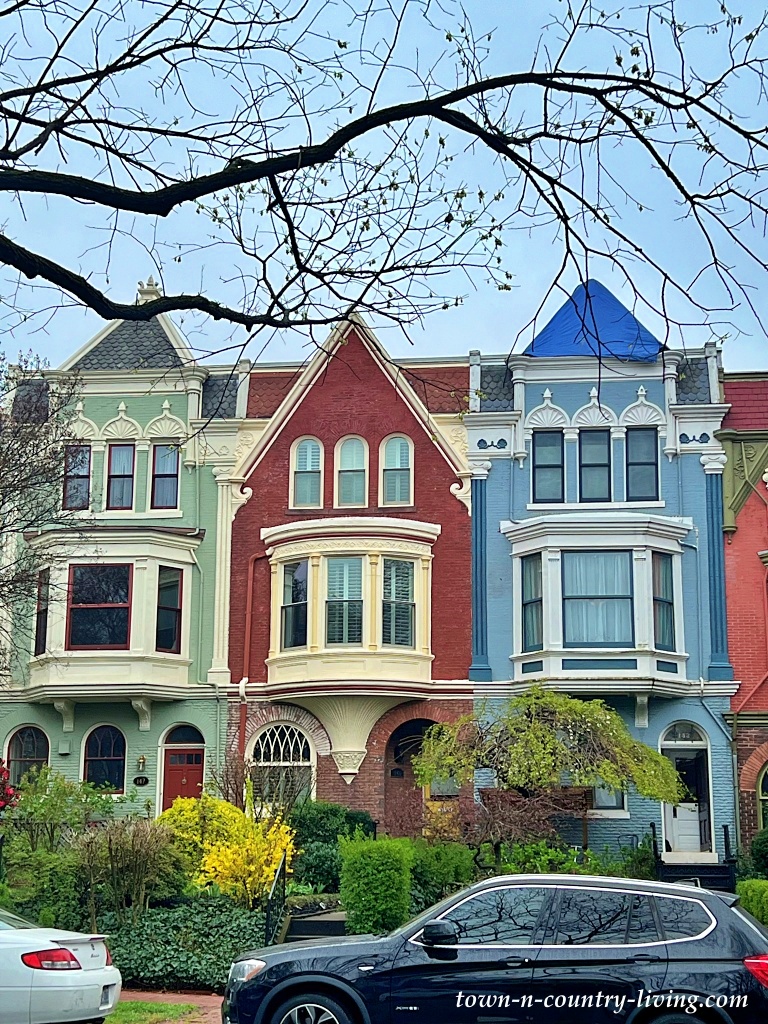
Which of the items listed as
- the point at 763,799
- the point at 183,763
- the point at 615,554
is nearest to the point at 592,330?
the point at 615,554

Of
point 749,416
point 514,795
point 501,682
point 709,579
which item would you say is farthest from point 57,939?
point 749,416

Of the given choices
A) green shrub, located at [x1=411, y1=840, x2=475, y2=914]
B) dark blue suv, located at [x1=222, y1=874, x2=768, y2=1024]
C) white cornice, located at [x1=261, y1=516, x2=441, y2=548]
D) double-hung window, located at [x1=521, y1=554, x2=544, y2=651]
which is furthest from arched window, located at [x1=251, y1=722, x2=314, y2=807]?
dark blue suv, located at [x1=222, y1=874, x2=768, y2=1024]

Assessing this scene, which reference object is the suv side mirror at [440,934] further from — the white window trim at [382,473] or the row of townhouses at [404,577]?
the white window trim at [382,473]

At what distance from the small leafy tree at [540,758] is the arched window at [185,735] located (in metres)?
6.41

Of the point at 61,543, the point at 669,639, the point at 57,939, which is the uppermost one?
the point at 61,543

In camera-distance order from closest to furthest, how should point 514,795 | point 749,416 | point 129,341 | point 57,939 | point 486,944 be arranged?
point 486,944, point 57,939, point 514,795, point 749,416, point 129,341

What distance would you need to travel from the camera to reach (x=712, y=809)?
94.6 ft

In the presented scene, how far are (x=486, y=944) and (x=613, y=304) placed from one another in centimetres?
2333

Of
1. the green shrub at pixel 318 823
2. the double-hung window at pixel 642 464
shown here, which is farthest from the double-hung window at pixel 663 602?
the green shrub at pixel 318 823

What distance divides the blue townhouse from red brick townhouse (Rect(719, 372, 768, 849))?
283mm

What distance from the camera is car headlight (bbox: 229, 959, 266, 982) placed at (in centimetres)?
1140

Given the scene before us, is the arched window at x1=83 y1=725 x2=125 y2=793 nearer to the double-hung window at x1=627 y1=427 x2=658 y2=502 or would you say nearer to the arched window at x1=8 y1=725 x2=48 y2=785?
the arched window at x1=8 y1=725 x2=48 y2=785

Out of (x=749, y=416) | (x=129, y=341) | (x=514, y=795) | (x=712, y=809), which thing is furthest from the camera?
(x=129, y=341)

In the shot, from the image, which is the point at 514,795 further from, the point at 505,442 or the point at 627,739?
the point at 505,442
